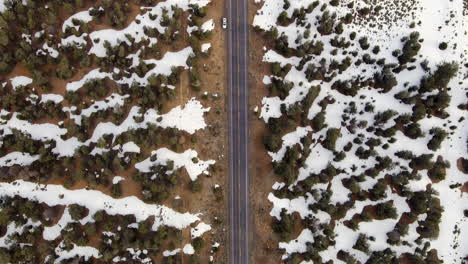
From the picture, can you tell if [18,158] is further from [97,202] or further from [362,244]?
[362,244]

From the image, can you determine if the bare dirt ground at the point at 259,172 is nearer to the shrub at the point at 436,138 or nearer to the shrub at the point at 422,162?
the shrub at the point at 422,162

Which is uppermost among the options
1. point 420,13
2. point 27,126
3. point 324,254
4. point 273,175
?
point 420,13

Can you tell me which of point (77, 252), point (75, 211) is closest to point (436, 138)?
point (75, 211)

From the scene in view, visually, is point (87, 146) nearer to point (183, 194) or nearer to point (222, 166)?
point (183, 194)

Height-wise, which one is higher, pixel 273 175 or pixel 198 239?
pixel 273 175

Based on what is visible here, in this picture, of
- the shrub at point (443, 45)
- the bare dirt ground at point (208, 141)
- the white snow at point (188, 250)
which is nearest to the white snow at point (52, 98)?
the bare dirt ground at point (208, 141)

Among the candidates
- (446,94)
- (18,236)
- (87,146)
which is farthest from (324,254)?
(18,236)

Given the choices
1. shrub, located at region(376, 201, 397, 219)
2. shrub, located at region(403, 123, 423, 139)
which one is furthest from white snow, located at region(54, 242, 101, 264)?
shrub, located at region(403, 123, 423, 139)
